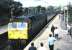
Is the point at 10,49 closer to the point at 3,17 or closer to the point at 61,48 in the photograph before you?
the point at 61,48

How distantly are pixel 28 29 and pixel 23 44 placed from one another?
1.33 m

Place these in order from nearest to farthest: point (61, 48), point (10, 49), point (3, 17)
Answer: point (61, 48) < point (10, 49) < point (3, 17)

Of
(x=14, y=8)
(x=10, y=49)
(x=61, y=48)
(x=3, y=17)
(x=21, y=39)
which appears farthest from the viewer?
(x=14, y=8)

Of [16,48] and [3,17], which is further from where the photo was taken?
[3,17]

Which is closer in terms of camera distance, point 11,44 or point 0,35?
point 0,35

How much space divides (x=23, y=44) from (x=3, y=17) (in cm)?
1814

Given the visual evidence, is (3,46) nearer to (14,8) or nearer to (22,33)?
(22,33)

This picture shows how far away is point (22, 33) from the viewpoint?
2166cm

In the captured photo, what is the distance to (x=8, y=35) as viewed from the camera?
72.4ft

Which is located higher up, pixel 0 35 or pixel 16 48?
pixel 0 35

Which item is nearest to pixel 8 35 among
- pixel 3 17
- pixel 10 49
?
pixel 10 49

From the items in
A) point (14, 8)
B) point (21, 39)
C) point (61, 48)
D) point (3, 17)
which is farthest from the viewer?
point (14, 8)

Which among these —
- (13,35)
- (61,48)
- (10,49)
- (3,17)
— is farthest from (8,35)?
(3,17)

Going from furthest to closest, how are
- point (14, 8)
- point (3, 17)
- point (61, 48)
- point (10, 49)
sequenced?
point (14, 8), point (3, 17), point (10, 49), point (61, 48)
